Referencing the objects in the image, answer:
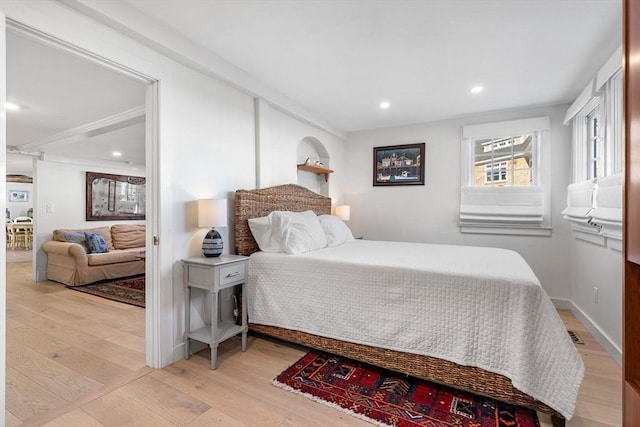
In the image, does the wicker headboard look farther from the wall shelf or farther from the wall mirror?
the wall mirror

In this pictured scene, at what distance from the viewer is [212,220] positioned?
2295mm

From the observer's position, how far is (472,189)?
3928 millimetres

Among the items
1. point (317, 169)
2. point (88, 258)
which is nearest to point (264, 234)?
point (317, 169)

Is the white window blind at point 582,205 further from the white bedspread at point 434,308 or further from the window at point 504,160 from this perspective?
the white bedspread at point 434,308

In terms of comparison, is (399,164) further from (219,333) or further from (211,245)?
(219,333)

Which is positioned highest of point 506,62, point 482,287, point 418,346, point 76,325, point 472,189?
point 506,62

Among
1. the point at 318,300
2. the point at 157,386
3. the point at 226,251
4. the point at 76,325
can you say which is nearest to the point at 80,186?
the point at 76,325

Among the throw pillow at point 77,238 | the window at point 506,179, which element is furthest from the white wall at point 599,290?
the throw pillow at point 77,238

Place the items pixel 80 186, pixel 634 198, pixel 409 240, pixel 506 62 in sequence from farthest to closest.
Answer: pixel 80 186, pixel 409 240, pixel 506 62, pixel 634 198

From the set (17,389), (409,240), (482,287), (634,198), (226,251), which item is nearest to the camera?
(634,198)

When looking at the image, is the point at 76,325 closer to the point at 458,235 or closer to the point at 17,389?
the point at 17,389

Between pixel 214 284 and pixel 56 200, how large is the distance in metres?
4.99

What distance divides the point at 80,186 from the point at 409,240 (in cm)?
604

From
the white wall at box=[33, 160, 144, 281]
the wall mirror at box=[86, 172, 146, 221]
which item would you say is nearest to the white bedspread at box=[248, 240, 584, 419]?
the white wall at box=[33, 160, 144, 281]
